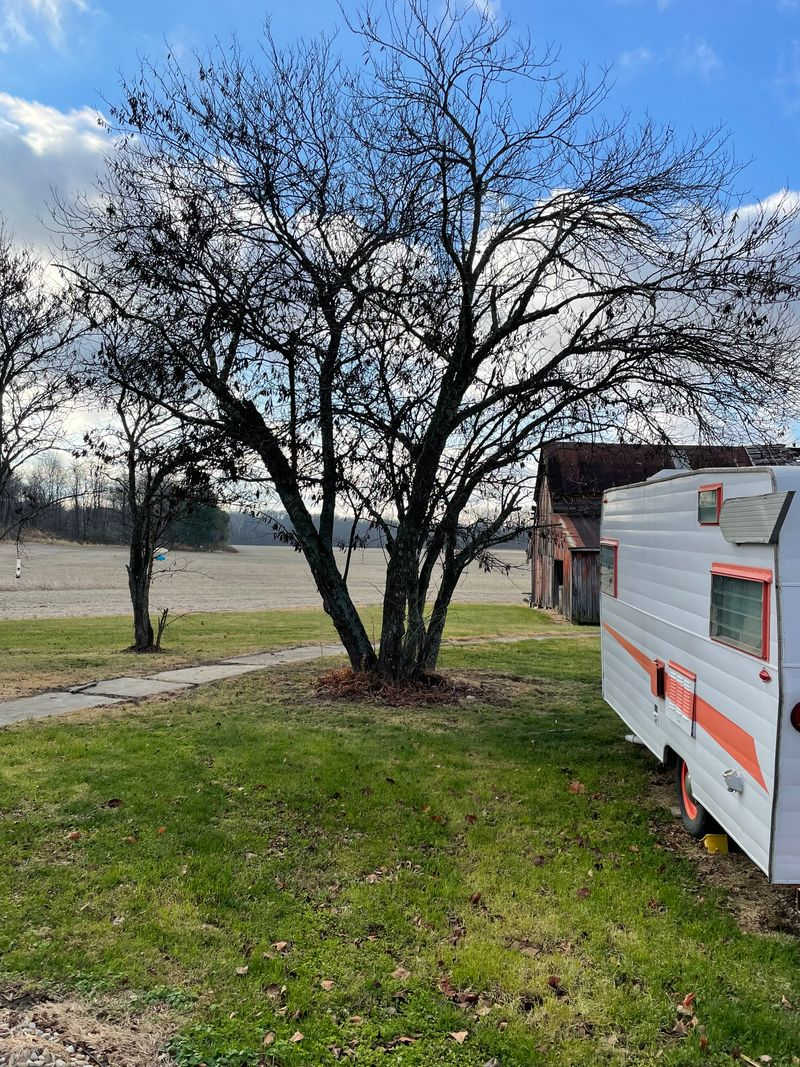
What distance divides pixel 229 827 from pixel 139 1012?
80.9 inches

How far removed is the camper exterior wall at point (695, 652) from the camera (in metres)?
3.88

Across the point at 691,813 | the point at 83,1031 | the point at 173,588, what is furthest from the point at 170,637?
the point at 173,588

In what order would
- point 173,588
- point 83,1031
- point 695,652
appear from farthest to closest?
point 173,588
point 695,652
point 83,1031

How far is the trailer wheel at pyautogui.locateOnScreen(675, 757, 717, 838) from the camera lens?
5.20 m

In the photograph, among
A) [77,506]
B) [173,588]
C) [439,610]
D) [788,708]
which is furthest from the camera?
[173,588]

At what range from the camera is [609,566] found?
776 centimetres

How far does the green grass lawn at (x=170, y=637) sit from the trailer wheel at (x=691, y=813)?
8282 mm

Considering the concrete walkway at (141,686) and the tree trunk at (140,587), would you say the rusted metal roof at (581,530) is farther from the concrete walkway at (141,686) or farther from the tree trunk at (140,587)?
the tree trunk at (140,587)

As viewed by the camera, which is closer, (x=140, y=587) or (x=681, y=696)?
(x=681, y=696)

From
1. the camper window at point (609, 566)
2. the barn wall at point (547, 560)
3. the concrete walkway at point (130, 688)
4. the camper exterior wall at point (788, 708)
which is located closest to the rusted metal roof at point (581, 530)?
the barn wall at point (547, 560)

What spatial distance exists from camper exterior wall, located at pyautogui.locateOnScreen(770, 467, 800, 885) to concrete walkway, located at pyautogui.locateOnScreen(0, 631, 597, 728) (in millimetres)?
7620

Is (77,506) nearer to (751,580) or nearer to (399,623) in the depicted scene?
(399,623)

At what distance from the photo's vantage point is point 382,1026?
3.34 metres

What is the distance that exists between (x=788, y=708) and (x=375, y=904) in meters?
2.65
